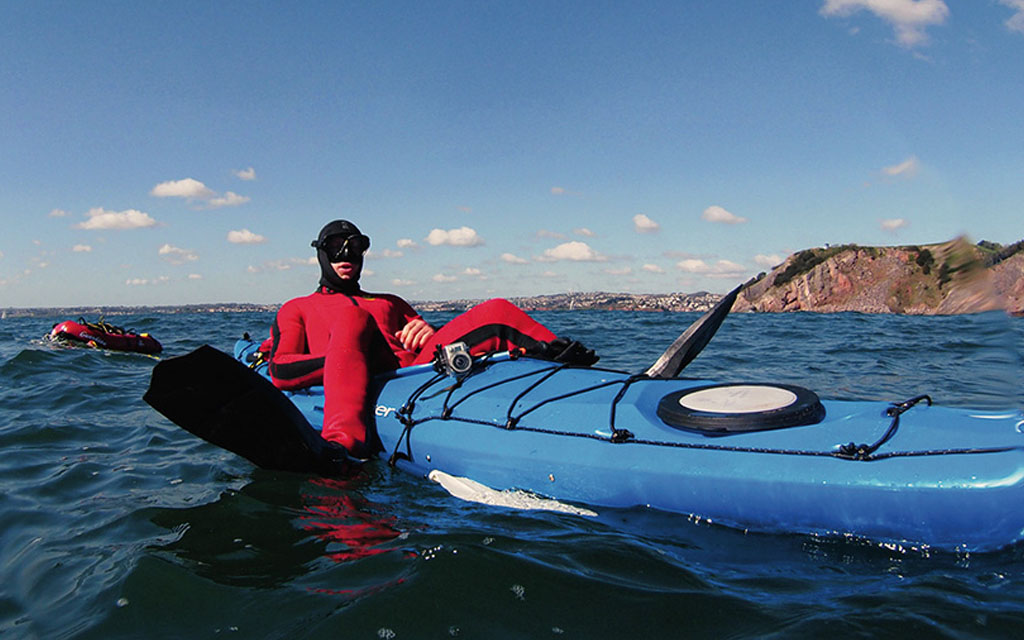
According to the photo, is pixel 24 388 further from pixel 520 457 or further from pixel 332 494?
pixel 520 457

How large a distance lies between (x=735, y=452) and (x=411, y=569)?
1458 mm

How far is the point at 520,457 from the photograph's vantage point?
335 cm

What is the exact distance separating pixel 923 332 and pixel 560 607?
14362 millimetres

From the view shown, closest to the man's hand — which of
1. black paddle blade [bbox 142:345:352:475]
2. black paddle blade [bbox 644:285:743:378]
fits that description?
black paddle blade [bbox 142:345:352:475]

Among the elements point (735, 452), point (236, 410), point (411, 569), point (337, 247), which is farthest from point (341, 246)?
point (735, 452)

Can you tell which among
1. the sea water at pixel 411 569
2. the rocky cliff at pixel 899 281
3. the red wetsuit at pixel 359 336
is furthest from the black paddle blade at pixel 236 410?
the rocky cliff at pixel 899 281

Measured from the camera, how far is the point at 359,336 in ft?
13.8

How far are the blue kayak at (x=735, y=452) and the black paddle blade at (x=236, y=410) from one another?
0.67 metres

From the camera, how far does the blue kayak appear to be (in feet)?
7.76

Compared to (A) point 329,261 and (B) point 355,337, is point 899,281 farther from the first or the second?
(B) point 355,337

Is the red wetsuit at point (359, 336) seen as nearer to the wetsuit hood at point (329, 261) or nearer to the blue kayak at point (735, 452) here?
the wetsuit hood at point (329, 261)

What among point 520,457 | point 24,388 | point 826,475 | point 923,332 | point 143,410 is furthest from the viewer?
point 923,332

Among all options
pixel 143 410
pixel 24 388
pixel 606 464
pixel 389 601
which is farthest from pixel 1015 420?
pixel 24 388

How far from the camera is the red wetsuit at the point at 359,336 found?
416 centimetres
